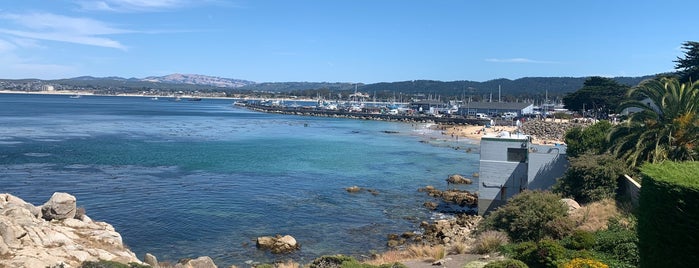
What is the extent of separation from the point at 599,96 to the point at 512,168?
62.9 metres

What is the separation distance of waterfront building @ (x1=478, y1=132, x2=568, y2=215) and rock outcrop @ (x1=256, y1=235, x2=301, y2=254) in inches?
468

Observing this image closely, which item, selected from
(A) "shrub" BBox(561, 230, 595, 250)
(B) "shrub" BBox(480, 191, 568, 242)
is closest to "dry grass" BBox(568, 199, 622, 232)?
(B) "shrub" BBox(480, 191, 568, 242)

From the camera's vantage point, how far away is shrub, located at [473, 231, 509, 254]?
65.5ft

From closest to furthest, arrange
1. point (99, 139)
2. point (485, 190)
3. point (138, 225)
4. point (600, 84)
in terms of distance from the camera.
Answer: point (138, 225) → point (485, 190) → point (99, 139) → point (600, 84)

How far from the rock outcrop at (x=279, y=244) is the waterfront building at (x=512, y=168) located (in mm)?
11900

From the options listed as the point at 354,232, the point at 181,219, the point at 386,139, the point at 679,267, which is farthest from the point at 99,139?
the point at 679,267

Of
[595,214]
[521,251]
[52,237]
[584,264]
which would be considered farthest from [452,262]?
[52,237]

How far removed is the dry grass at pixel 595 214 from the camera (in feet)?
67.3

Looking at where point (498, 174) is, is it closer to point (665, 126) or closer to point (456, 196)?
point (456, 196)

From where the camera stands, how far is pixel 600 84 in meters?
92.9

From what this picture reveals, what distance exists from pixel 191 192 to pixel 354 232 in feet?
47.2

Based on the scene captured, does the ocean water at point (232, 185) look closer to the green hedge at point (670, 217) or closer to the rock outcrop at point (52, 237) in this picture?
the rock outcrop at point (52, 237)

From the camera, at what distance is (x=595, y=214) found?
2222 centimetres

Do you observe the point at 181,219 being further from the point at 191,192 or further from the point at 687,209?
the point at 687,209
